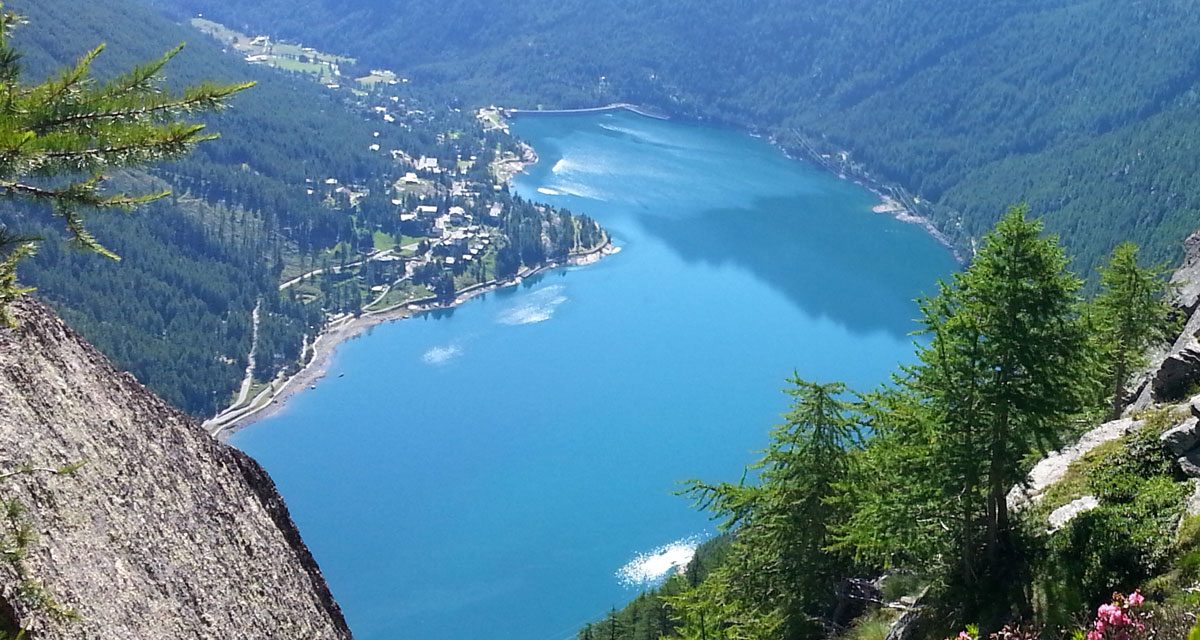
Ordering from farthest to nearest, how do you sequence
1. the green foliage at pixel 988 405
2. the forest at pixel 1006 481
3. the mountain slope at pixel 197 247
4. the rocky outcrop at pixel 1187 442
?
the mountain slope at pixel 197 247 < the green foliage at pixel 988 405 < the rocky outcrop at pixel 1187 442 < the forest at pixel 1006 481

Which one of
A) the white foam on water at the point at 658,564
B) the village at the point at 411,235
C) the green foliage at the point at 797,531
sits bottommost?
the white foam on water at the point at 658,564

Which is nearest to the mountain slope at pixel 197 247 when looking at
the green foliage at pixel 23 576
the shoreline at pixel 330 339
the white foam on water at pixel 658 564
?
the shoreline at pixel 330 339

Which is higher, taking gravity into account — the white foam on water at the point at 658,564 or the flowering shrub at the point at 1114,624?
the flowering shrub at the point at 1114,624

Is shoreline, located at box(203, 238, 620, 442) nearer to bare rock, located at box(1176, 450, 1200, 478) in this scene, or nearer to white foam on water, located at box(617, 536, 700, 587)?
white foam on water, located at box(617, 536, 700, 587)

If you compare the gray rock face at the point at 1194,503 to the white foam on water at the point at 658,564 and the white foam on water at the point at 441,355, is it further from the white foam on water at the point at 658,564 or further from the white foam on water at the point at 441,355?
the white foam on water at the point at 441,355

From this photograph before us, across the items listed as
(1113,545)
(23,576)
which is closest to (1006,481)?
(1113,545)

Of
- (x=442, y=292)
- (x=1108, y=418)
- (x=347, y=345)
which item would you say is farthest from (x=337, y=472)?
(x=1108, y=418)
